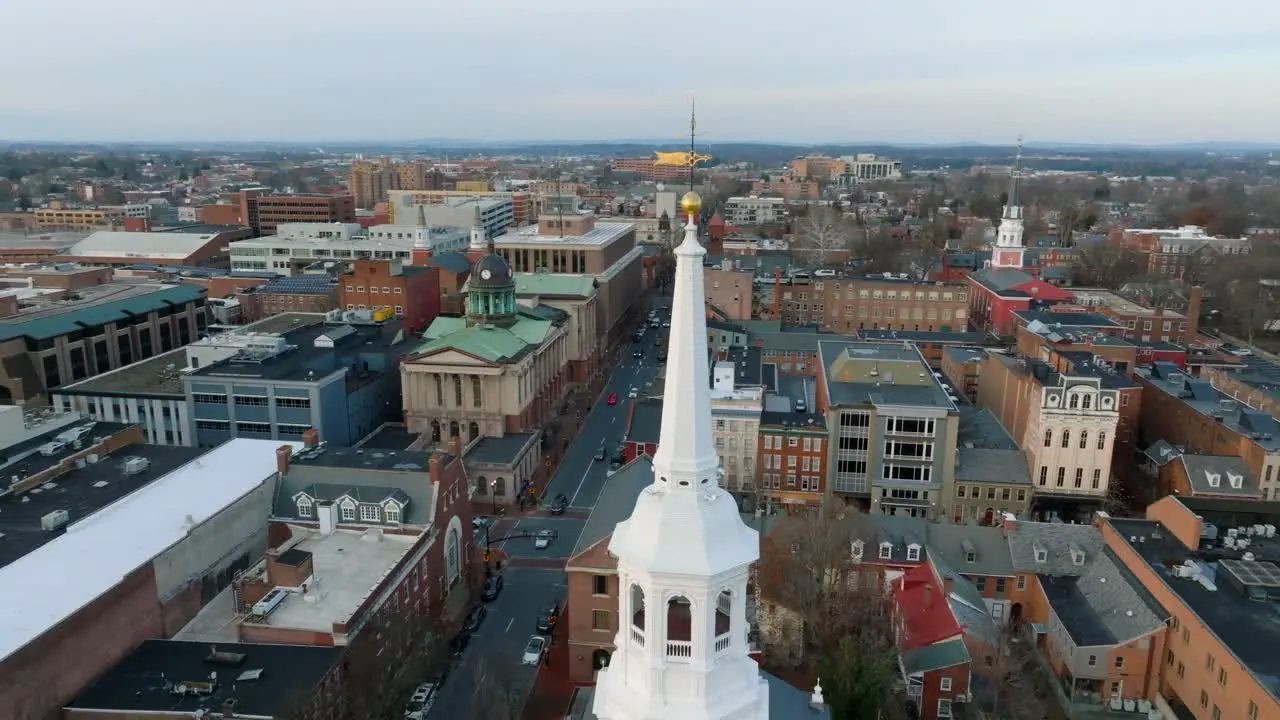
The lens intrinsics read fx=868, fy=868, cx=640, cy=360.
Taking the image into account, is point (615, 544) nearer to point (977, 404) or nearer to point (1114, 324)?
point (977, 404)

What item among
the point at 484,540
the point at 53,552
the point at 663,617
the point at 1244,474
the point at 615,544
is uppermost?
the point at 615,544

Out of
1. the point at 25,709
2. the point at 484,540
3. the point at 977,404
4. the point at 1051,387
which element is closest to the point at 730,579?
the point at 25,709

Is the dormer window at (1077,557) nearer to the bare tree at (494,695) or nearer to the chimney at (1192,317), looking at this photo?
the bare tree at (494,695)

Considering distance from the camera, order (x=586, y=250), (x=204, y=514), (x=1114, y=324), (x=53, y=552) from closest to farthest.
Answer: (x=53, y=552) < (x=204, y=514) < (x=1114, y=324) < (x=586, y=250)

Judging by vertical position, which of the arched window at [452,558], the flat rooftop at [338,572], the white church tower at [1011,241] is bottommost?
the arched window at [452,558]

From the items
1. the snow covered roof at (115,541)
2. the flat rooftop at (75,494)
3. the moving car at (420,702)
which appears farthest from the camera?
the moving car at (420,702)

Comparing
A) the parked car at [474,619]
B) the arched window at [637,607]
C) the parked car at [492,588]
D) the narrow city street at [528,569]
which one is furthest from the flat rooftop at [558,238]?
the arched window at [637,607]
